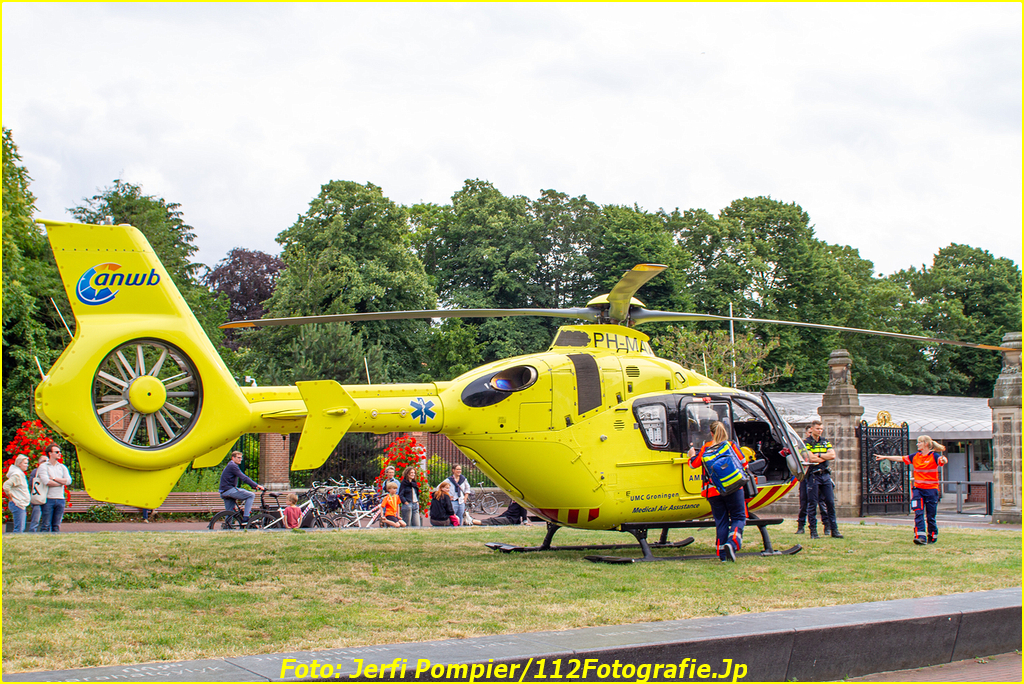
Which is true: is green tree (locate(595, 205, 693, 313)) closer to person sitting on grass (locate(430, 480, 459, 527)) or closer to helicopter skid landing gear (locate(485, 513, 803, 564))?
person sitting on grass (locate(430, 480, 459, 527))

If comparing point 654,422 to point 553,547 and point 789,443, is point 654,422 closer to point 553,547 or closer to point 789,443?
point 789,443

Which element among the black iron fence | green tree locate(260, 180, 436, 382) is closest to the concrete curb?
the black iron fence

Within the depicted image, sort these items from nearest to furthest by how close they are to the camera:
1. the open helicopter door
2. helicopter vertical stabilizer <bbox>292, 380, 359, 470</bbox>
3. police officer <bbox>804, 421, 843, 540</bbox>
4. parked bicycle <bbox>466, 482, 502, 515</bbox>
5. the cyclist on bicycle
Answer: helicopter vertical stabilizer <bbox>292, 380, 359, 470</bbox>
the open helicopter door
police officer <bbox>804, 421, 843, 540</bbox>
the cyclist on bicycle
parked bicycle <bbox>466, 482, 502, 515</bbox>

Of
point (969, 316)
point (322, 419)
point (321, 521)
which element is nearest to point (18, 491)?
point (321, 521)

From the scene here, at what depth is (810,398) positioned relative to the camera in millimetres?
37406

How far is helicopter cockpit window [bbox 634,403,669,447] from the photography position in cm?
1196

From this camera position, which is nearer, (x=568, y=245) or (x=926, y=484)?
(x=926, y=484)

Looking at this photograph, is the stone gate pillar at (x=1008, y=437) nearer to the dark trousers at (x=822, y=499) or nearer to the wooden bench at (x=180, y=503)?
the dark trousers at (x=822, y=499)

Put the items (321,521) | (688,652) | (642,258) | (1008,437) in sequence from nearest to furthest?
(688,652) < (1008,437) < (321,521) < (642,258)

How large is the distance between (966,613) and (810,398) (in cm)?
3157

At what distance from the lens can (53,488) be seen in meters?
16.8

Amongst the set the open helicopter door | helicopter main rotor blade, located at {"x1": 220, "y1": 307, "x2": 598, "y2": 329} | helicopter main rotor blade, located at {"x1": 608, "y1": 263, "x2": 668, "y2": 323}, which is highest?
helicopter main rotor blade, located at {"x1": 608, "y1": 263, "x2": 668, "y2": 323}

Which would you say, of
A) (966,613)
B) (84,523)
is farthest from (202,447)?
(84,523)

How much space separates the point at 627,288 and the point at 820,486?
6.95 metres
